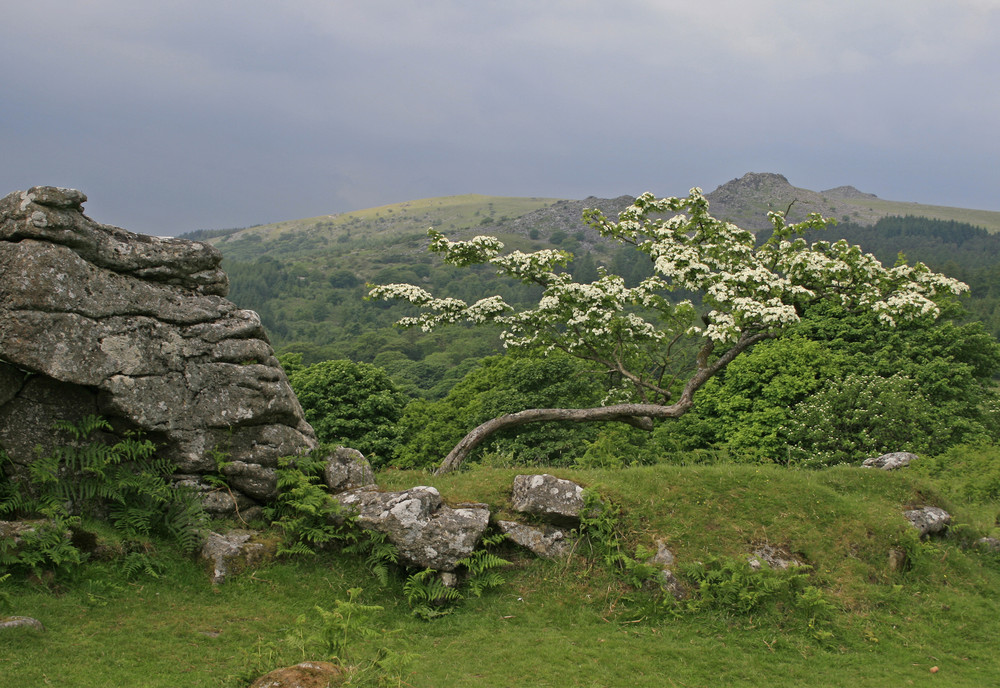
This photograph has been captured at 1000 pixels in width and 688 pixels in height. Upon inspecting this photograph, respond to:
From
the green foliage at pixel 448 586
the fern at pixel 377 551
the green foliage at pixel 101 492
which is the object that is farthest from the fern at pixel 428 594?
the green foliage at pixel 101 492

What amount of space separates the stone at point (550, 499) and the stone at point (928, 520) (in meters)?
7.35

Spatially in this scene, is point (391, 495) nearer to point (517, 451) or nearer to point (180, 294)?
point (180, 294)

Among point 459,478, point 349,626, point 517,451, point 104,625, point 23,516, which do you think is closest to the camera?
point 349,626

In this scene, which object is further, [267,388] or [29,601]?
[267,388]

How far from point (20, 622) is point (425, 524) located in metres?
6.39

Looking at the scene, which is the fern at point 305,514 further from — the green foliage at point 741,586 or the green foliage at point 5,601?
the green foliage at point 741,586

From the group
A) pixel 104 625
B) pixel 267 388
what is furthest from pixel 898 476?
pixel 104 625

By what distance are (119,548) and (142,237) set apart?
616 cm

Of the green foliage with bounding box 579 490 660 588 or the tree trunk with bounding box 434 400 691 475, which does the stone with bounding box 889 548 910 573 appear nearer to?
the green foliage with bounding box 579 490 660 588

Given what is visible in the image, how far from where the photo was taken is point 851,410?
29.6m

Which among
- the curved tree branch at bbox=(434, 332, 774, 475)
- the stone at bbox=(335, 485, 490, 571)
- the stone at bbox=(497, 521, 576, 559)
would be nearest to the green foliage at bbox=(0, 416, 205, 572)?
the stone at bbox=(335, 485, 490, 571)

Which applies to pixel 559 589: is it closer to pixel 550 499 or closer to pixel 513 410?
pixel 550 499

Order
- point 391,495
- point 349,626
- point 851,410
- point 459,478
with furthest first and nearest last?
1. point 851,410
2. point 459,478
3. point 391,495
4. point 349,626

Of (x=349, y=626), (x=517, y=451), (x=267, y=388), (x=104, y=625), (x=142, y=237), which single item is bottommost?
(x=517, y=451)
